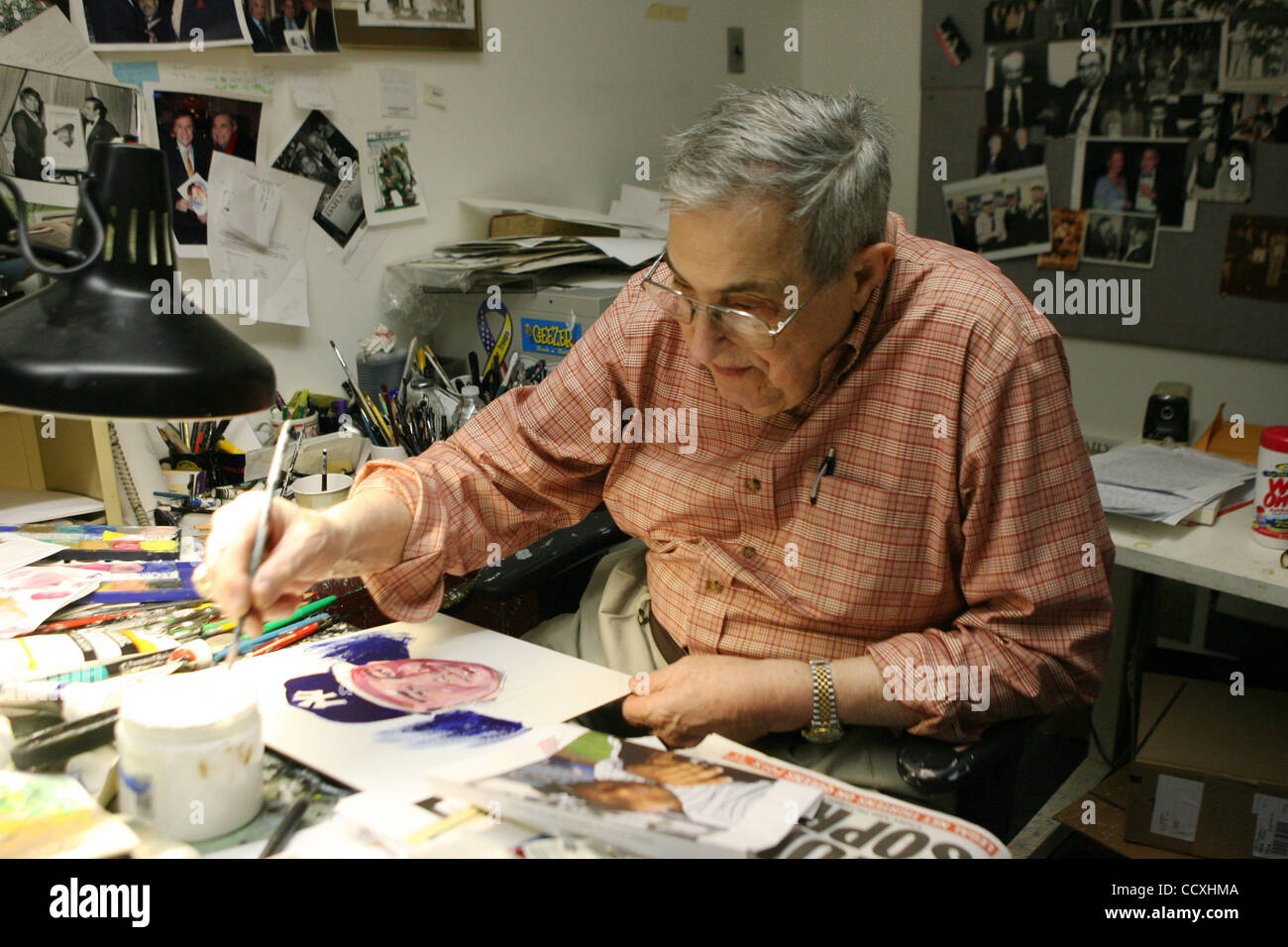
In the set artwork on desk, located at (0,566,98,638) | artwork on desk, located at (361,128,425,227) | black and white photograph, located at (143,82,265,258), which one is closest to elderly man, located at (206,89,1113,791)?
artwork on desk, located at (0,566,98,638)

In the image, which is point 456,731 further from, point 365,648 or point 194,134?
point 194,134

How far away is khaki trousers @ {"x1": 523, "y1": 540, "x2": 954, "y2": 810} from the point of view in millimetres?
1144

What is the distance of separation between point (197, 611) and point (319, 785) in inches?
16.3

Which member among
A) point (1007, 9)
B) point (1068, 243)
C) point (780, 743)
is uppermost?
point (1007, 9)

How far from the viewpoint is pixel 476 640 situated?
113cm

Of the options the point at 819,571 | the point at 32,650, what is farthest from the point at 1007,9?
the point at 32,650

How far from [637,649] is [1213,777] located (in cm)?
102

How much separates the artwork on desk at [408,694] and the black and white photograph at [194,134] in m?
0.85

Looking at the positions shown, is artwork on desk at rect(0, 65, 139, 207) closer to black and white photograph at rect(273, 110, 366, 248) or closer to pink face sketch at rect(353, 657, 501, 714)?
black and white photograph at rect(273, 110, 366, 248)

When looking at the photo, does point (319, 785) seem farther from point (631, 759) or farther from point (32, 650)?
point (32, 650)

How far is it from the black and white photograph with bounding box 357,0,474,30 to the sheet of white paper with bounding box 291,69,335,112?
12 centimetres

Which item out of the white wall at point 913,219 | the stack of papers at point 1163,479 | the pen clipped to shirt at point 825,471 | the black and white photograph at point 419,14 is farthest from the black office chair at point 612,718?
the white wall at point 913,219

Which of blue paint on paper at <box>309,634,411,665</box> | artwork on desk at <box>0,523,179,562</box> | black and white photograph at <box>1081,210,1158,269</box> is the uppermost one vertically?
black and white photograph at <box>1081,210,1158,269</box>
